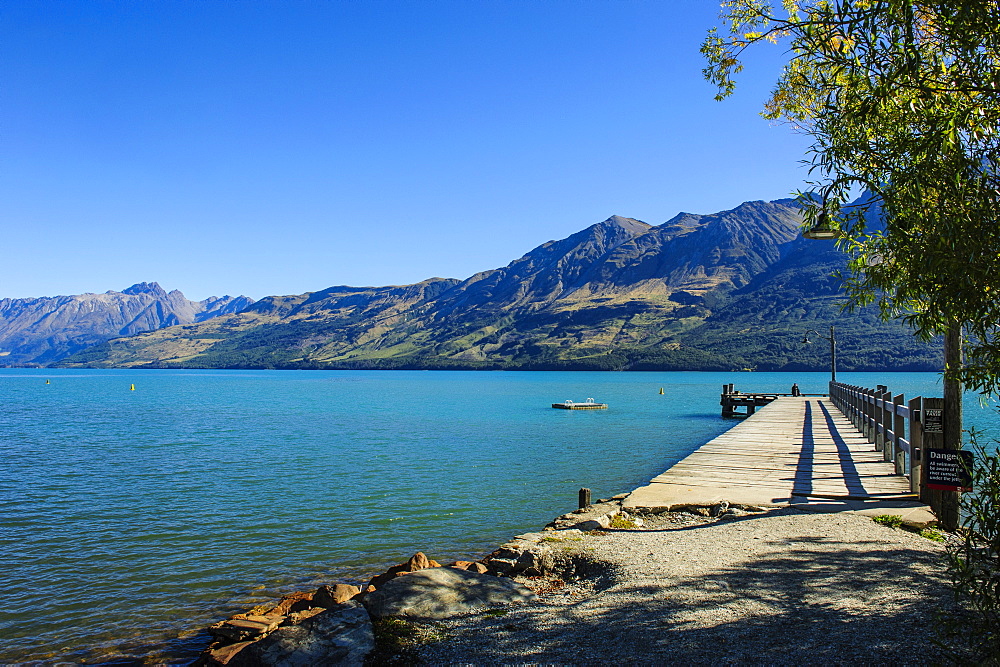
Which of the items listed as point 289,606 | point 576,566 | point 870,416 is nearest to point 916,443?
point 576,566

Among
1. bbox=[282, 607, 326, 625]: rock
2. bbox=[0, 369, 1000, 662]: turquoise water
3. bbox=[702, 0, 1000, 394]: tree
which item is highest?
bbox=[702, 0, 1000, 394]: tree

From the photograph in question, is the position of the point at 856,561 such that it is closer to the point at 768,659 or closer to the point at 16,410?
the point at 768,659

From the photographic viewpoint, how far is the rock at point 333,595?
31.7ft

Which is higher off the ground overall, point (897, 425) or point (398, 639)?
point (897, 425)

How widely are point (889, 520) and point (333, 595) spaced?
807cm

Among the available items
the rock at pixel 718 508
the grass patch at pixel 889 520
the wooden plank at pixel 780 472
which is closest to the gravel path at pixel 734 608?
the grass patch at pixel 889 520

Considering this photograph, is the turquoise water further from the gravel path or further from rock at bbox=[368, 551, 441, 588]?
the gravel path

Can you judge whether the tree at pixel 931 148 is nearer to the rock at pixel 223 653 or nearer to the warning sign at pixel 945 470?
the warning sign at pixel 945 470

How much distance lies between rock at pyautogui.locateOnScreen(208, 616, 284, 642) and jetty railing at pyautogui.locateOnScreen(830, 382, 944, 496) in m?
9.76

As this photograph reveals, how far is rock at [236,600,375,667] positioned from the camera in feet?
21.7

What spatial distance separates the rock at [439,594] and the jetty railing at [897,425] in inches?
264

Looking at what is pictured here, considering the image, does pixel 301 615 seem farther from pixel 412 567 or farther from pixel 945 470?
pixel 945 470

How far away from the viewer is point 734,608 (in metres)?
6.39

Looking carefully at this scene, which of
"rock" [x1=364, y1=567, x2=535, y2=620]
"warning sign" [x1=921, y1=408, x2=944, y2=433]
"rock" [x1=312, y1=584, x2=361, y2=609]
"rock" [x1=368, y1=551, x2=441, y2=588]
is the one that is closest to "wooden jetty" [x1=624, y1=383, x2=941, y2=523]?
"warning sign" [x1=921, y1=408, x2=944, y2=433]
